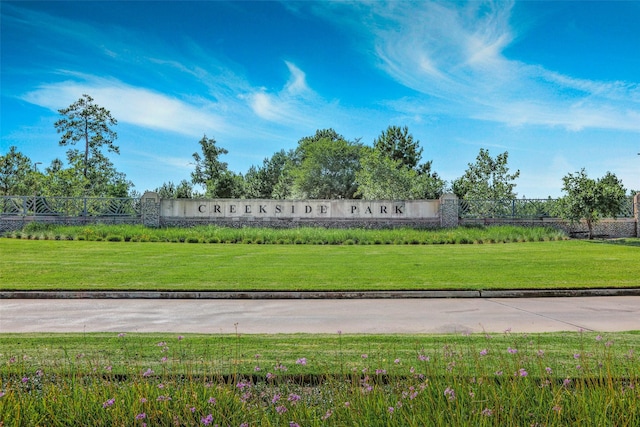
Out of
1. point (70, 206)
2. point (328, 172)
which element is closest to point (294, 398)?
point (70, 206)

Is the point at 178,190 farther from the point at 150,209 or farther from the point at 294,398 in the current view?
the point at 294,398

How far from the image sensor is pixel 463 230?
1318 inches

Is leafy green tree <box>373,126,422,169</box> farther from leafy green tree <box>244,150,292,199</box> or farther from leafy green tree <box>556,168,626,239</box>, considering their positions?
leafy green tree <box>556,168,626,239</box>

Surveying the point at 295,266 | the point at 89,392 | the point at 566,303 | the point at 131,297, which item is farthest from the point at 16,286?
the point at 566,303

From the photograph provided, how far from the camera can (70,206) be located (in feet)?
127

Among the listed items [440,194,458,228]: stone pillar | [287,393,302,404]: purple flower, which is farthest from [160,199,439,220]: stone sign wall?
[287,393,302,404]: purple flower

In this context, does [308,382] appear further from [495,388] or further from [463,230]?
[463,230]

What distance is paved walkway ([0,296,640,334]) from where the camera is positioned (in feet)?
29.3

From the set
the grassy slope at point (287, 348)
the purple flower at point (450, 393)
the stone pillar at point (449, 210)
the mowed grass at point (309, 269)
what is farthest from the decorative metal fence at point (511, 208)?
the purple flower at point (450, 393)

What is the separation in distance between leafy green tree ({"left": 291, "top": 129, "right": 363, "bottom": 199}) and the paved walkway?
178 feet

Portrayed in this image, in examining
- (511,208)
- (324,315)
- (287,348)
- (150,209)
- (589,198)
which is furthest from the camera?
(511,208)

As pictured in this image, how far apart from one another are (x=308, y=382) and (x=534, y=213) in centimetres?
3598

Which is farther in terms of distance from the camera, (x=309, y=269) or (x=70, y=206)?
(x=70, y=206)

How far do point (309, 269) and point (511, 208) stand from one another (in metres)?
25.9
